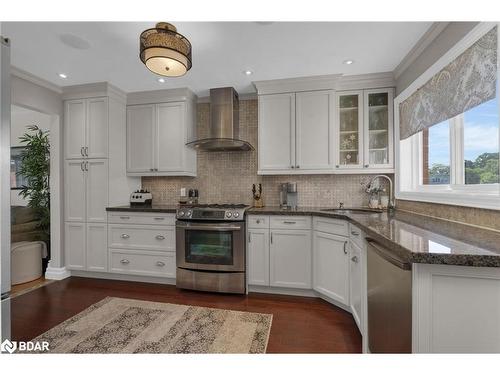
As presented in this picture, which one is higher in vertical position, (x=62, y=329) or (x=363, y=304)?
(x=363, y=304)

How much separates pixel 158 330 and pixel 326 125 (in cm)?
267

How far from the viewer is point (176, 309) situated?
2207 millimetres

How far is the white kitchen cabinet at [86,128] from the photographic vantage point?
296 cm

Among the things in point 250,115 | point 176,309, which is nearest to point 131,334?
point 176,309

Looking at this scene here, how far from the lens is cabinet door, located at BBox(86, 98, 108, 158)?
2951 millimetres

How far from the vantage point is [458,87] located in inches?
61.6

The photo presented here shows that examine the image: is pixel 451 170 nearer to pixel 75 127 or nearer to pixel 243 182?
pixel 243 182

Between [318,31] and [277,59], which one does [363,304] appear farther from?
[277,59]

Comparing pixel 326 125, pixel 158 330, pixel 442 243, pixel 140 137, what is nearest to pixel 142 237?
pixel 158 330

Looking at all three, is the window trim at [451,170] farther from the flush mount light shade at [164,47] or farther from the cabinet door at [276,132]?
the flush mount light shade at [164,47]

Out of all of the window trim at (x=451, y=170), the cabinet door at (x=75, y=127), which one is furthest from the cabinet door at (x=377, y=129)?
the cabinet door at (x=75, y=127)

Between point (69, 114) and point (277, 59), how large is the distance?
2797 millimetres

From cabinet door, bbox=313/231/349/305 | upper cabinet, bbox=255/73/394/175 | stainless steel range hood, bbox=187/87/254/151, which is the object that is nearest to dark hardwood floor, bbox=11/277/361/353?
cabinet door, bbox=313/231/349/305

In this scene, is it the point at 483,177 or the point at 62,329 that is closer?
the point at 483,177
